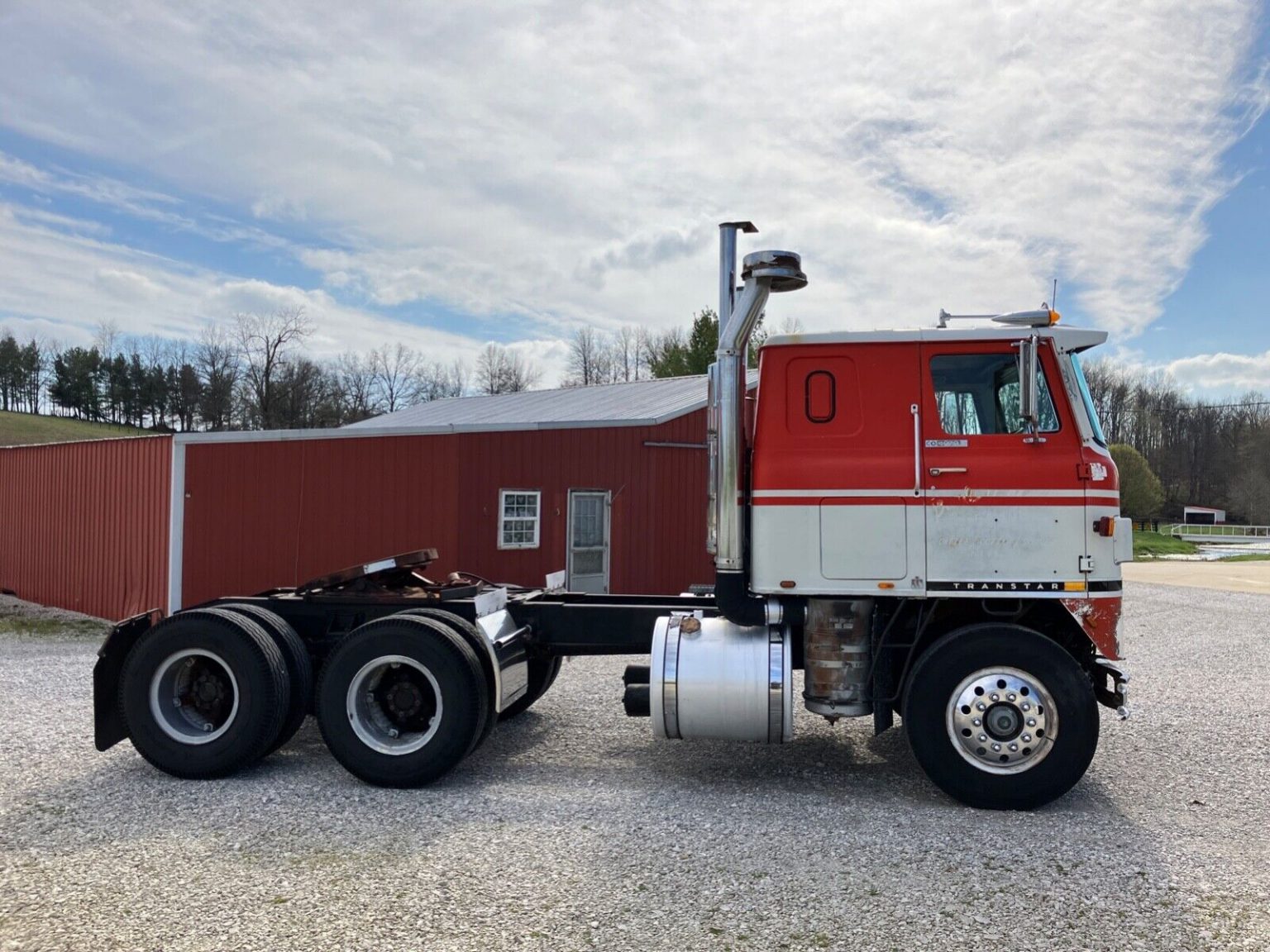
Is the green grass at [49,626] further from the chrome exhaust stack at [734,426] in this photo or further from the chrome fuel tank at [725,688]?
the chrome exhaust stack at [734,426]

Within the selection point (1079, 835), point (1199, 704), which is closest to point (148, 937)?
point (1079, 835)

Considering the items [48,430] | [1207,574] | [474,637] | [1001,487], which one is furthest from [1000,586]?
[48,430]

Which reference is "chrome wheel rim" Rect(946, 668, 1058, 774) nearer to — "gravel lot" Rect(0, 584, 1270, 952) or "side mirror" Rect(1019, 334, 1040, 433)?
"gravel lot" Rect(0, 584, 1270, 952)

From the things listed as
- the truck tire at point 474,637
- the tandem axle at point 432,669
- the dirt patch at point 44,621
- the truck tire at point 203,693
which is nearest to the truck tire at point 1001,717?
the tandem axle at point 432,669

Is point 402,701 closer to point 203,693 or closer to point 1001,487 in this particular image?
point 203,693

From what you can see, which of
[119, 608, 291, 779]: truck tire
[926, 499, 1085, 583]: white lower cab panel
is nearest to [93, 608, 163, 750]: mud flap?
[119, 608, 291, 779]: truck tire

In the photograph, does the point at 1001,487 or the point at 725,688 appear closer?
the point at 1001,487

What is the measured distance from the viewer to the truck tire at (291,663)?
21.7ft

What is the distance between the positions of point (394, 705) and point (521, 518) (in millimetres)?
8909

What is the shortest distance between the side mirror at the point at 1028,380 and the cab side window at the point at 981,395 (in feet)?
0.60

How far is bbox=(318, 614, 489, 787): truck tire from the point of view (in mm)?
6121

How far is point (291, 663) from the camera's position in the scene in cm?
663

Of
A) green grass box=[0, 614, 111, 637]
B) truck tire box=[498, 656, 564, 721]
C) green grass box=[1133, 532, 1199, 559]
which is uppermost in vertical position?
green grass box=[1133, 532, 1199, 559]

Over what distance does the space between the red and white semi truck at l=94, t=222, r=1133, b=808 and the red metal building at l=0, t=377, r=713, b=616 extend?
6.46 meters
